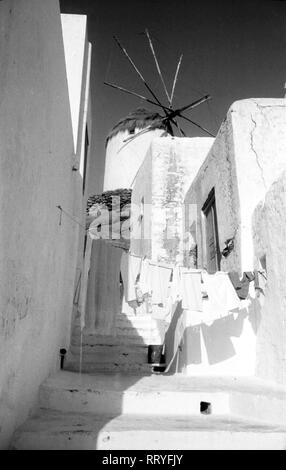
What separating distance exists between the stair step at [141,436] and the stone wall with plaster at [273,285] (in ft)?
5.89

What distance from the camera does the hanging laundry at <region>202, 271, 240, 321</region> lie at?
265 inches

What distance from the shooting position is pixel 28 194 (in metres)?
3.83

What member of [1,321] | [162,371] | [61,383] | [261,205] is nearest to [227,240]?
[261,205]

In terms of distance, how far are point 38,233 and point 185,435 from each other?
2.95 meters

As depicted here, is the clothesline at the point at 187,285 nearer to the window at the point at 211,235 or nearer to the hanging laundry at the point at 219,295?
the hanging laundry at the point at 219,295

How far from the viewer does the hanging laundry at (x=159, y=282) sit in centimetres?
725

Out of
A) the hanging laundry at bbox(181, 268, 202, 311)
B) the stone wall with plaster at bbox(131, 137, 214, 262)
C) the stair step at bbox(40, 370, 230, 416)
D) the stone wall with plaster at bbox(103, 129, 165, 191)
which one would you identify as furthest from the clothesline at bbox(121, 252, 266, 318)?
the stone wall with plaster at bbox(103, 129, 165, 191)

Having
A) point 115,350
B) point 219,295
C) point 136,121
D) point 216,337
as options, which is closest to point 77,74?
point 219,295

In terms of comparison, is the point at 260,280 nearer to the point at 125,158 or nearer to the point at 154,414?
the point at 154,414

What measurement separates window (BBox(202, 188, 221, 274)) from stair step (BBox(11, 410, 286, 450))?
4.82 m

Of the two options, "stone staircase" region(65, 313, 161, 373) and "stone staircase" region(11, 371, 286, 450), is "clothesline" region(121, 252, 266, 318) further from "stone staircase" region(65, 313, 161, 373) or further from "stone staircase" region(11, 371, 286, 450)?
"stone staircase" region(11, 371, 286, 450)

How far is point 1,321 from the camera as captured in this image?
10.6 ft

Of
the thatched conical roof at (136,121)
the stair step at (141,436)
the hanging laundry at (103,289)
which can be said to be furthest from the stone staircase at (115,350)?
the thatched conical roof at (136,121)

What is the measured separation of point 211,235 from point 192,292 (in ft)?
Answer: 9.41
